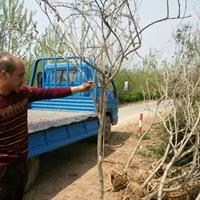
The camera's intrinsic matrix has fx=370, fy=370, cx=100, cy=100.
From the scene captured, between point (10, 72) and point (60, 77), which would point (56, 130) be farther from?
point (10, 72)

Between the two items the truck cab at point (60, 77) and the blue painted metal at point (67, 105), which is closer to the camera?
the blue painted metal at point (67, 105)

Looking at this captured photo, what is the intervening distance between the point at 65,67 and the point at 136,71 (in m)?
17.7

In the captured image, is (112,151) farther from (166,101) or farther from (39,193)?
(39,193)

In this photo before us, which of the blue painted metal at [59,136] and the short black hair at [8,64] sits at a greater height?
the short black hair at [8,64]

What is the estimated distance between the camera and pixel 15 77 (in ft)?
8.67

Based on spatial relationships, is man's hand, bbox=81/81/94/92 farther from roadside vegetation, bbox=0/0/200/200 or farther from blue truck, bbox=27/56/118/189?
blue truck, bbox=27/56/118/189

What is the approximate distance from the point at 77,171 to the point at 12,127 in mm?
4062

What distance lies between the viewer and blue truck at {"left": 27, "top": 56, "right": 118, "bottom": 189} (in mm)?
5508

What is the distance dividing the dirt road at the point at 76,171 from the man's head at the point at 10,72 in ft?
9.83

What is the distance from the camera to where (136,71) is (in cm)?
2595

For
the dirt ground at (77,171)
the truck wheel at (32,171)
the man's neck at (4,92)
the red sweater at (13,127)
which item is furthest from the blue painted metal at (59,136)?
the man's neck at (4,92)

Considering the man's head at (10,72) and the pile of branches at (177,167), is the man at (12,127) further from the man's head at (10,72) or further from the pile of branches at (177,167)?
the pile of branches at (177,167)

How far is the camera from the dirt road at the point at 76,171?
545cm

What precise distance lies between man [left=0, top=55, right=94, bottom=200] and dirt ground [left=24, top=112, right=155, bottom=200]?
8.36ft
